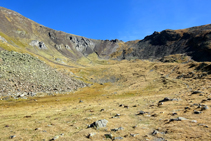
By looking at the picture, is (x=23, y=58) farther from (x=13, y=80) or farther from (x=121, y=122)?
(x=121, y=122)

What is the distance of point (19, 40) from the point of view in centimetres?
17188

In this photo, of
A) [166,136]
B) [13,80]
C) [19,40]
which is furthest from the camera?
[19,40]

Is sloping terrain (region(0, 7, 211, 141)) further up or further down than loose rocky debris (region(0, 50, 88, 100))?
further down

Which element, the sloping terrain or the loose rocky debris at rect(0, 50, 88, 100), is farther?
the loose rocky debris at rect(0, 50, 88, 100)

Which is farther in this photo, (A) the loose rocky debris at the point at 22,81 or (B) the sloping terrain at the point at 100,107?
(A) the loose rocky debris at the point at 22,81

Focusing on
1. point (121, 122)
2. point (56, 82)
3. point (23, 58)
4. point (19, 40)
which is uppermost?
point (19, 40)

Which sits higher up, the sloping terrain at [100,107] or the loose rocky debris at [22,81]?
the loose rocky debris at [22,81]

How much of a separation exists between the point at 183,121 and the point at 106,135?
8.77 meters

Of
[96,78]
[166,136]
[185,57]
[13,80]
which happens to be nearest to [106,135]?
[166,136]

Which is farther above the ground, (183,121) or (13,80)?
(13,80)

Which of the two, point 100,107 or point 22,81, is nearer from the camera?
point 100,107

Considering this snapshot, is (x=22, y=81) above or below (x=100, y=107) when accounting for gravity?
above

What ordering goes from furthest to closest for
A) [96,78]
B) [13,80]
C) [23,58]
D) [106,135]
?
1. [96,78]
2. [23,58]
3. [13,80]
4. [106,135]

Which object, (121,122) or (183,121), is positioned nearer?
(183,121)
